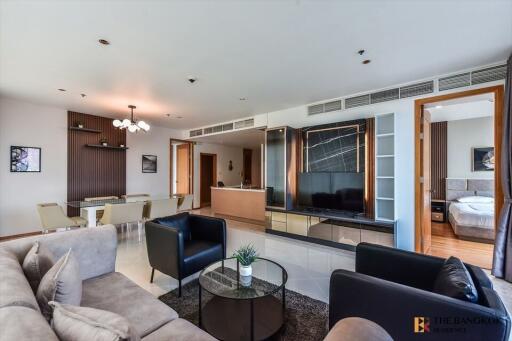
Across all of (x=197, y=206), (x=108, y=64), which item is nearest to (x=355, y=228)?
(x=108, y=64)

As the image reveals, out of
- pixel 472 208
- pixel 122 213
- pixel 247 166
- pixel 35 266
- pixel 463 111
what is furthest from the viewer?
pixel 247 166

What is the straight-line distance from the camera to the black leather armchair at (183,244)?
8.10 feet

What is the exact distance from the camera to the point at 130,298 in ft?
5.32

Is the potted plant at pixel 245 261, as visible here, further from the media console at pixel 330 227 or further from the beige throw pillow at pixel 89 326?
the media console at pixel 330 227

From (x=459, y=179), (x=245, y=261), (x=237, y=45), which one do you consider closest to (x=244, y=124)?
(x=237, y=45)

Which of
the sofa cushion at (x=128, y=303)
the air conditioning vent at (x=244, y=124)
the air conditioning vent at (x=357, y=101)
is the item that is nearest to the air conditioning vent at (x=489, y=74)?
the air conditioning vent at (x=357, y=101)

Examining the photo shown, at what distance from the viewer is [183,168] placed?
853 centimetres

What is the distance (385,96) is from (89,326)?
4.62m

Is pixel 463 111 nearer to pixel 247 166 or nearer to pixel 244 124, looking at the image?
pixel 244 124

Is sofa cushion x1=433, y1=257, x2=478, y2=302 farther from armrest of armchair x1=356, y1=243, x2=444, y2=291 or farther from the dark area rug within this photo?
the dark area rug

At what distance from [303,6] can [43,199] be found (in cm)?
617

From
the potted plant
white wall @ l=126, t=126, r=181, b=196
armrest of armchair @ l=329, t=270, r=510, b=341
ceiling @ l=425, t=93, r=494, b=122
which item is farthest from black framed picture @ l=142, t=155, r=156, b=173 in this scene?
ceiling @ l=425, t=93, r=494, b=122

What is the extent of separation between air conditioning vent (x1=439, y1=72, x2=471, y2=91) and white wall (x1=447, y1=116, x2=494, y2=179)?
142 inches

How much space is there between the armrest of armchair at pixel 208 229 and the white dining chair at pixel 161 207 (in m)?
1.87
